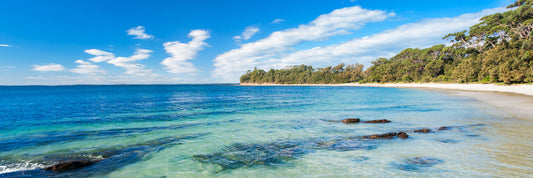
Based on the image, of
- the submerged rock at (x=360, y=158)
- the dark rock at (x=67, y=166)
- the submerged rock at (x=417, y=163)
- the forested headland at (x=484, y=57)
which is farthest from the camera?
the forested headland at (x=484, y=57)

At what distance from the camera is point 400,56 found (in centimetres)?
14488

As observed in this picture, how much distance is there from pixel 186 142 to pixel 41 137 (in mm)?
9333

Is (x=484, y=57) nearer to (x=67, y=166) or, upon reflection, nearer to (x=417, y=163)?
(x=417, y=163)

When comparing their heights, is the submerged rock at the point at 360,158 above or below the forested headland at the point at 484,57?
below

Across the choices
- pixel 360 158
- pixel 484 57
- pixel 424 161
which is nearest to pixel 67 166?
pixel 360 158

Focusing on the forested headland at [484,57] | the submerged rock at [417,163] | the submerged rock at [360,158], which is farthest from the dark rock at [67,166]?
the forested headland at [484,57]

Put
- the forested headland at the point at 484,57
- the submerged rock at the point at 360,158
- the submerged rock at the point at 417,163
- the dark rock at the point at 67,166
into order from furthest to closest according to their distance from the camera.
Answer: the forested headland at the point at 484,57 → the submerged rock at the point at 360,158 → the dark rock at the point at 67,166 → the submerged rock at the point at 417,163

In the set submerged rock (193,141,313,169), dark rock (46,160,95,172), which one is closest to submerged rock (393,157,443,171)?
submerged rock (193,141,313,169)

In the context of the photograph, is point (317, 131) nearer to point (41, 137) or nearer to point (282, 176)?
point (282, 176)

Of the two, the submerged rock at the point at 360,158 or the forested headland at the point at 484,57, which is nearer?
the submerged rock at the point at 360,158

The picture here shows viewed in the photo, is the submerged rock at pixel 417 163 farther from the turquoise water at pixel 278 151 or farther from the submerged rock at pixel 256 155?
the submerged rock at pixel 256 155

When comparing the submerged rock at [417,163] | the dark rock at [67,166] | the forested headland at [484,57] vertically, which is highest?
the forested headland at [484,57]

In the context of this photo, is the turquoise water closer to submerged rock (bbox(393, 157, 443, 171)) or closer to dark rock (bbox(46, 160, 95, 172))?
submerged rock (bbox(393, 157, 443, 171))

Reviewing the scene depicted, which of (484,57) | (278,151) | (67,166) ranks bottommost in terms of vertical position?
(278,151)
